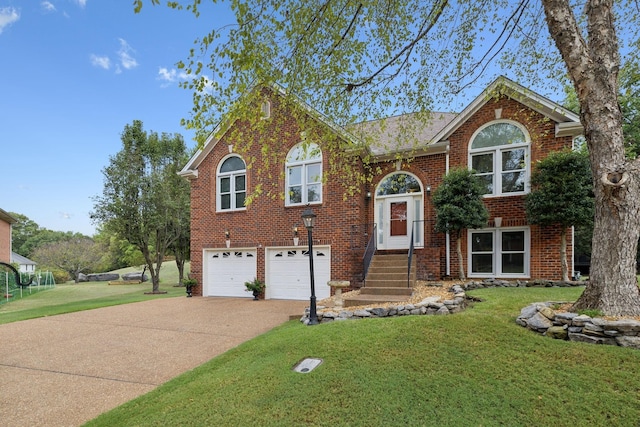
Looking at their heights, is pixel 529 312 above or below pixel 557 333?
above

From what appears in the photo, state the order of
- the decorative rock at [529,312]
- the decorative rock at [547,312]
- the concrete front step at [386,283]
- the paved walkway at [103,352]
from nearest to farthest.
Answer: the paved walkway at [103,352] < the decorative rock at [547,312] < the decorative rock at [529,312] < the concrete front step at [386,283]

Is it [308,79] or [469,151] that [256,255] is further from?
[469,151]

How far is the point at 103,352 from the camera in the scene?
19.1 ft

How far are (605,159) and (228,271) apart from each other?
11874mm

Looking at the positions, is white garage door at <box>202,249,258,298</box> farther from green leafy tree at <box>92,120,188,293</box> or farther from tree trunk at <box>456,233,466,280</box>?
tree trunk at <box>456,233,466,280</box>

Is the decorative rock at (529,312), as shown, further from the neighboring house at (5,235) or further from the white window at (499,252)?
the neighboring house at (5,235)

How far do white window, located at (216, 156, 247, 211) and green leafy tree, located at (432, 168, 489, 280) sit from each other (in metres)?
7.33

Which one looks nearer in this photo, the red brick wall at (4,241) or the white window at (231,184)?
the white window at (231,184)

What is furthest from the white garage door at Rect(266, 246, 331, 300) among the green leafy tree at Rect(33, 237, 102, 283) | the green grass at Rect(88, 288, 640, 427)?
the green leafy tree at Rect(33, 237, 102, 283)

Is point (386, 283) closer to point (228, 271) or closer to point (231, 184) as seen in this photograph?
point (228, 271)

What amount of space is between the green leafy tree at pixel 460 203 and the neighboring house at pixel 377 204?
0.95 m

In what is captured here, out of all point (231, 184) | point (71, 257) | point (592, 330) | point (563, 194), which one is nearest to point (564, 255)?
point (563, 194)

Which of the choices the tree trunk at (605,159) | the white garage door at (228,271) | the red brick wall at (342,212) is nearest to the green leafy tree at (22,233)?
the white garage door at (228,271)

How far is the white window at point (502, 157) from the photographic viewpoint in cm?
973
